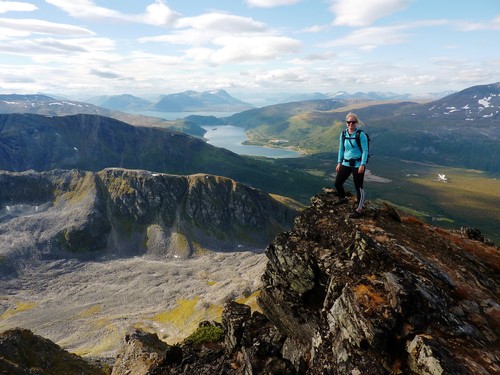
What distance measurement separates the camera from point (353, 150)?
23.9 meters

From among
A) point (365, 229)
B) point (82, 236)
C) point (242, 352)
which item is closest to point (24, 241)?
point (82, 236)

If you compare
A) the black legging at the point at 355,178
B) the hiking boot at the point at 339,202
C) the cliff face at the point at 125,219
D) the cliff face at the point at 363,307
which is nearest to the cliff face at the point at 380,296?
the cliff face at the point at 363,307

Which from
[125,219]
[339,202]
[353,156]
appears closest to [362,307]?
[353,156]

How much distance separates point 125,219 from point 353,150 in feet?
595

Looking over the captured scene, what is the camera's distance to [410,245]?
23.1 m

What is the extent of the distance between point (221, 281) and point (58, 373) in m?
86.3

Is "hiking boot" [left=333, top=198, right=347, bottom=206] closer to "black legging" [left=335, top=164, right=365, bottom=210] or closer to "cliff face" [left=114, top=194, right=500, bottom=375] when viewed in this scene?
"cliff face" [left=114, top=194, right=500, bottom=375]

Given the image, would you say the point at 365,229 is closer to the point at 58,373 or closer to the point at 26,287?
the point at 58,373

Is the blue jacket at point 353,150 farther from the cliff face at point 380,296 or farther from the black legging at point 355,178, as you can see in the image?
the cliff face at point 380,296

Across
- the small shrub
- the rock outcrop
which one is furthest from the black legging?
the rock outcrop

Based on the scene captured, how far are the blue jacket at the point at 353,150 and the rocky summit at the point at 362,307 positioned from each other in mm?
4667

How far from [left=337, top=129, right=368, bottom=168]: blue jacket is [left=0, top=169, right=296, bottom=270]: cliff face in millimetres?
152036

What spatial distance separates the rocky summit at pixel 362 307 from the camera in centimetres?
1619

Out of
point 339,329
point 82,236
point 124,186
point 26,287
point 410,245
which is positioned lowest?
point 26,287
